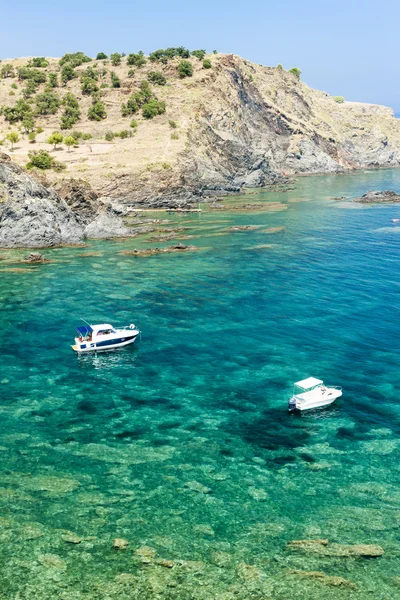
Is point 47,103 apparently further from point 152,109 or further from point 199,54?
point 199,54

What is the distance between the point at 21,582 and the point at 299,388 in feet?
84.2

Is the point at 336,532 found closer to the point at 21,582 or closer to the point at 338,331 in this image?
the point at 21,582

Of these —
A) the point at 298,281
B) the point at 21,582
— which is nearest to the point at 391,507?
the point at 21,582

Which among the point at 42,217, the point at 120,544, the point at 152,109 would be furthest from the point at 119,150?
the point at 120,544

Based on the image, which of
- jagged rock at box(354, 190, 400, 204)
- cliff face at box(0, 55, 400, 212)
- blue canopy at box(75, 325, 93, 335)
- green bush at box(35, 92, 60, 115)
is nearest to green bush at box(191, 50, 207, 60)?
cliff face at box(0, 55, 400, 212)

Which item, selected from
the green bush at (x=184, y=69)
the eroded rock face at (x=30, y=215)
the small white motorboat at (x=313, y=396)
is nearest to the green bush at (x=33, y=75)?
the green bush at (x=184, y=69)

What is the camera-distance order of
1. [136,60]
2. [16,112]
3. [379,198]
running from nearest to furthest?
1. [379,198]
2. [16,112]
3. [136,60]

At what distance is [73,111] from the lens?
163m

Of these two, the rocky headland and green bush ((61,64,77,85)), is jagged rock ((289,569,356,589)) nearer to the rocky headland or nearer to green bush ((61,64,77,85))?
the rocky headland

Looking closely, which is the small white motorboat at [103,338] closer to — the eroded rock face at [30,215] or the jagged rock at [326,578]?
the jagged rock at [326,578]

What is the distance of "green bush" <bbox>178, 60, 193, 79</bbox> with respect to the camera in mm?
183500

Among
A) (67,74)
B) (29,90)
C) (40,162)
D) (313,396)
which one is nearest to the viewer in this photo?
(313,396)

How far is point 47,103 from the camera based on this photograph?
16775 centimetres

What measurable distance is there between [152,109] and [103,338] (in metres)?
127
